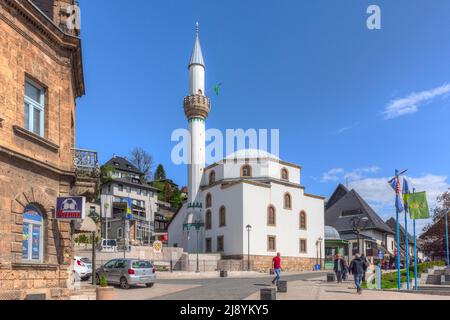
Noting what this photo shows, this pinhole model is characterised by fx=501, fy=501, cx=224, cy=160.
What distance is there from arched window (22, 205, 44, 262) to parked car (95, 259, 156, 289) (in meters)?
8.83

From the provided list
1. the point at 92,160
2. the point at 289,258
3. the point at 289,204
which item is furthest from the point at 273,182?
the point at 92,160

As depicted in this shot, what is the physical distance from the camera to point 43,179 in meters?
15.5

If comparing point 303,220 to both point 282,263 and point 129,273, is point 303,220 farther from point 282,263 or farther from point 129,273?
point 129,273

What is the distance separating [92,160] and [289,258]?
40131 mm

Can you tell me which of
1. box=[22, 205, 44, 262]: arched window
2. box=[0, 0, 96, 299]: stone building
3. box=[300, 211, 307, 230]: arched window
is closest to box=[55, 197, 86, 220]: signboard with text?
box=[0, 0, 96, 299]: stone building

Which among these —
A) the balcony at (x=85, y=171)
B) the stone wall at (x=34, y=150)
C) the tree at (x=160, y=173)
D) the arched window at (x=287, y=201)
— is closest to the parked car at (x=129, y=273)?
the balcony at (x=85, y=171)

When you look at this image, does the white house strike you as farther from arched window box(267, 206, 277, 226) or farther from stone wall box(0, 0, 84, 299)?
stone wall box(0, 0, 84, 299)

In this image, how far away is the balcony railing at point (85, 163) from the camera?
1795 centimetres

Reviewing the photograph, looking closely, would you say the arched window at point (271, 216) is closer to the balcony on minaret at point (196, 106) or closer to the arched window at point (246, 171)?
the arched window at point (246, 171)

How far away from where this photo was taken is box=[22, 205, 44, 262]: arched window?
1470cm

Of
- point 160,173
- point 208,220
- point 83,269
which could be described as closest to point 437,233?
point 208,220

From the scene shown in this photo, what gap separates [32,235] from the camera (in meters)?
15.1

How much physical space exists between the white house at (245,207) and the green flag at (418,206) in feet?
86.6
